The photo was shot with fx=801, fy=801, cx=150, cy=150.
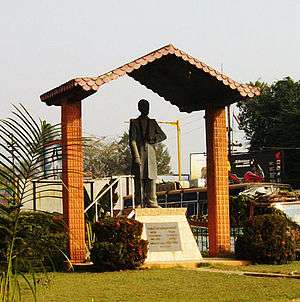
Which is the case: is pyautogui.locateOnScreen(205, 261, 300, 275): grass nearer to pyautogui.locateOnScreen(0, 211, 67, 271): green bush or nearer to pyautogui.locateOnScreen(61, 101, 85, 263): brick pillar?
Answer: pyautogui.locateOnScreen(61, 101, 85, 263): brick pillar

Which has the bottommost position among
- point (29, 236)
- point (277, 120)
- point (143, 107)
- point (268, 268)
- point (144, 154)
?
point (268, 268)

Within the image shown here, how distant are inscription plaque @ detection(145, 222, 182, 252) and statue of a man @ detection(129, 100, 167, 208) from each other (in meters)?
0.91

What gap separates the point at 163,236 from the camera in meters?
15.9

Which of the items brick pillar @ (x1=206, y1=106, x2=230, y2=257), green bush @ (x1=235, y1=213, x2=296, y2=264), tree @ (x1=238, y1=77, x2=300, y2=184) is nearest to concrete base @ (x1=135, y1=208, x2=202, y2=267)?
green bush @ (x1=235, y1=213, x2=296, y2=264)

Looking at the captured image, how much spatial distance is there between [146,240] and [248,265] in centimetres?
207

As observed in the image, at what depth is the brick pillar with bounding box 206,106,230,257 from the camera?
17453mm

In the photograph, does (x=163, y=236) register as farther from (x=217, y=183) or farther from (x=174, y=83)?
(x=174, y=83)

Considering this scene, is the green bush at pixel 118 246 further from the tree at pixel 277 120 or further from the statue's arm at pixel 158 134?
the tree at pixel 277 120

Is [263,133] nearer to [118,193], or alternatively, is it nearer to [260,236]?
[118,193]

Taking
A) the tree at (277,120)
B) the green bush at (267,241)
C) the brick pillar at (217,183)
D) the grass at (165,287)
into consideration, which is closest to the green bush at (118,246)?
the grass at (165,287)

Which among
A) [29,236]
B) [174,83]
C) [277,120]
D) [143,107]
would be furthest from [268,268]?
[277,120]

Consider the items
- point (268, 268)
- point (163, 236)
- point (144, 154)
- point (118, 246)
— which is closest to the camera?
point (118, 246)

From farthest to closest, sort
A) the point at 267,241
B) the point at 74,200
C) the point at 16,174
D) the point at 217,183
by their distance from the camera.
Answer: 1. the point at 217,183
2. the point at 267,241
3. the point at 74,200
4. the point at 16,174

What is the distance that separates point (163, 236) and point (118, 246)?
5.74ft
